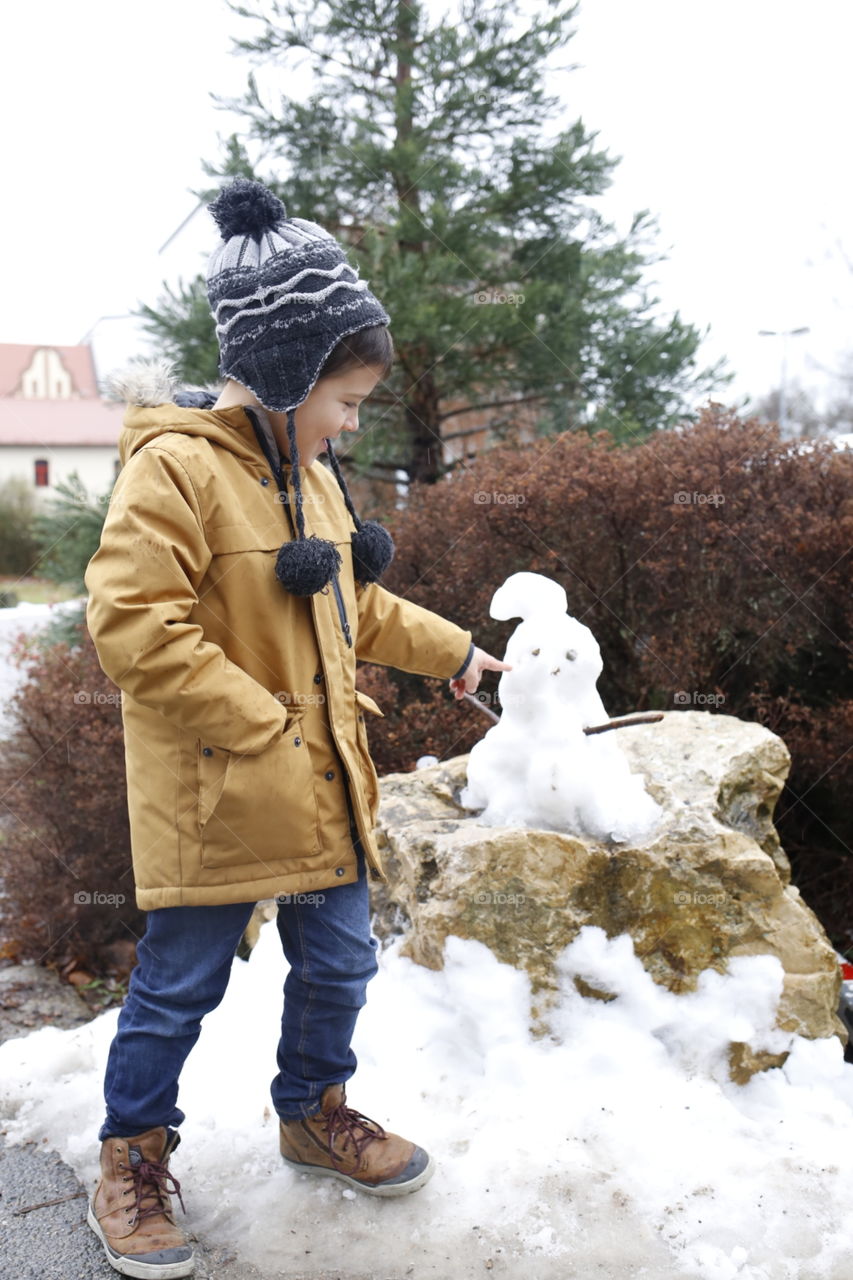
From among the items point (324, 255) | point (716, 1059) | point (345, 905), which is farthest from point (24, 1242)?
point (324, 255)

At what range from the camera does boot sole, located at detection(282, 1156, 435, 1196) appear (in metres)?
2.22

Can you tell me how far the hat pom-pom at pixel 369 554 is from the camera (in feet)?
7.95

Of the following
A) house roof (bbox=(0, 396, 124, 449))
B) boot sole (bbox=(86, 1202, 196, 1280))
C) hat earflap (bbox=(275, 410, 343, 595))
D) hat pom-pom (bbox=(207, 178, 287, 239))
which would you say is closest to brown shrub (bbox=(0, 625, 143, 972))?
boot sole (bbox=(86, 1202, 196, 1280))

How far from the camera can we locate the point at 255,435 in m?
2.15

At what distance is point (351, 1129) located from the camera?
2297 mm

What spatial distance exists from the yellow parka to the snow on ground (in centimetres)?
70

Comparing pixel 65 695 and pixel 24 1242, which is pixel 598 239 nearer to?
pixel 65 695

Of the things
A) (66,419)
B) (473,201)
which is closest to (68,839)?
(473,201)

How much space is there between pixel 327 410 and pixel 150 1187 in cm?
163

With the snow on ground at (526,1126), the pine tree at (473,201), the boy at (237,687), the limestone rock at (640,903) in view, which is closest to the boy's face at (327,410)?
the boy at (237,687)

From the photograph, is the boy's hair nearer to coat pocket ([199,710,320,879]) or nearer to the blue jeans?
coat pocket ([199,710,320,879])

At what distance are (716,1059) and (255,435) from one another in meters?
1.87

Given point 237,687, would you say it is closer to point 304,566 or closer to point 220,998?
point 304,566

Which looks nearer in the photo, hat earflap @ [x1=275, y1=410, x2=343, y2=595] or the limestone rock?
hat earflap @ [x1=275, y1=410, x2=343, y2=595]
